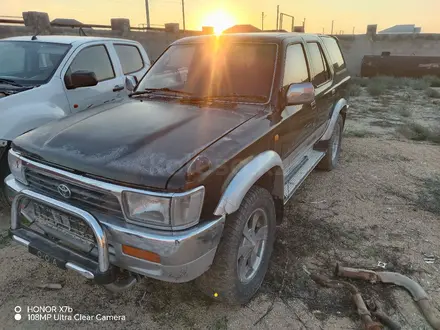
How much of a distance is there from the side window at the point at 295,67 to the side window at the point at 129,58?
3141 mm

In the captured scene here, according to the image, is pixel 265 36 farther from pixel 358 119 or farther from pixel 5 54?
pixel 358 119

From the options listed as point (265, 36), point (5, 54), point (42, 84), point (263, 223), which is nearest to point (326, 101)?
point (265, 36)

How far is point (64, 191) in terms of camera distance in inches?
88.4

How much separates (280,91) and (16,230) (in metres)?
2.31

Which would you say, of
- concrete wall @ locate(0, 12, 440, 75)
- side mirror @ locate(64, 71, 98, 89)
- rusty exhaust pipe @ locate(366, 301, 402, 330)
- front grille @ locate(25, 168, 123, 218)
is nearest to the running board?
rusty exhaust pipe @ locate(366, 301, 402, 330)

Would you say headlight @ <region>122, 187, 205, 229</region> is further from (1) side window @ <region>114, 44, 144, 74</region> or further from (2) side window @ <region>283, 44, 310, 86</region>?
(1) side window @ <region>114, 44, 144, 74</region>

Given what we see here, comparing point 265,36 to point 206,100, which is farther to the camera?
point 265,36

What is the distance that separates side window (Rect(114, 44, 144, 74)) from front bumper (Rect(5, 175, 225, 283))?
4.06 meters

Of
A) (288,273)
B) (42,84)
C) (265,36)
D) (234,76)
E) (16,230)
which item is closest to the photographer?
(16,230)

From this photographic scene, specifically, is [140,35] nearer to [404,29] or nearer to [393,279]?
[393,279]

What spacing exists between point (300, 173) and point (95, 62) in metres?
3.45

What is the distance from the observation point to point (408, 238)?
3.49 meters

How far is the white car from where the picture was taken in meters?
3.83

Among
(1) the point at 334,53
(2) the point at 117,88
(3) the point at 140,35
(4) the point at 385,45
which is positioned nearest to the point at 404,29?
(4) the point at 385,45
